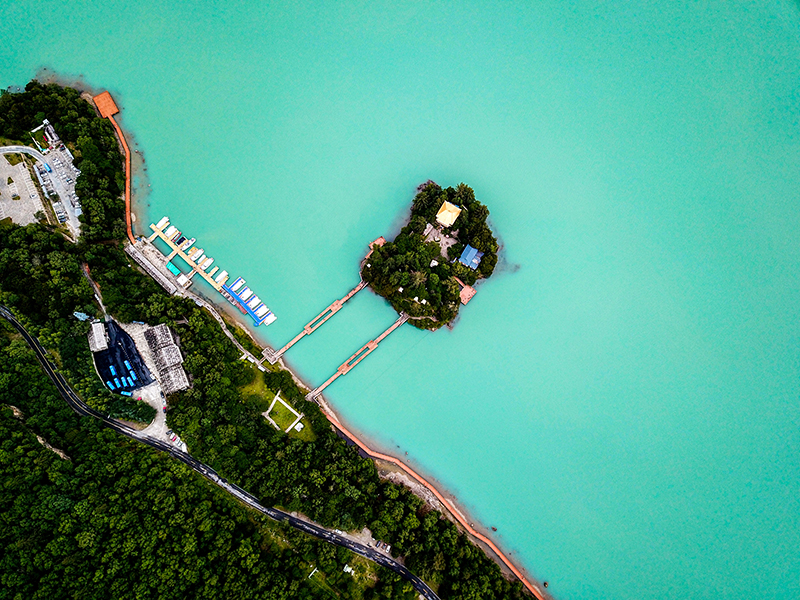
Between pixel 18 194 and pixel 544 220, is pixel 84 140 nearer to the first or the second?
pixel 18 194

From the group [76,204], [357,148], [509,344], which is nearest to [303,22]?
[357,148]

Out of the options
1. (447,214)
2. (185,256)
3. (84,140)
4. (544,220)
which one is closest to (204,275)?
(185,256)

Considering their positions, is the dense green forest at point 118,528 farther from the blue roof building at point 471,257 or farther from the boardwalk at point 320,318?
the blue roof building at point 471,257

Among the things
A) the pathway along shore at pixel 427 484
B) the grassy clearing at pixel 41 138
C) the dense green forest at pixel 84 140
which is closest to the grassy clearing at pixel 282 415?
the pathway along shore at pixel 427 484

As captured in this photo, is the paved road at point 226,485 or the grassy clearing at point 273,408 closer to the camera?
the paved road at point 226,485

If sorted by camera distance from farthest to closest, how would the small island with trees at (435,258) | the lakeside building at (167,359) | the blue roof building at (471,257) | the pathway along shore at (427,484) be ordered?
the blue roof building at (471,257)
the small island with trees at (435,258)
the pathway along shore at (427,484)
the lakeside building at (167,359)

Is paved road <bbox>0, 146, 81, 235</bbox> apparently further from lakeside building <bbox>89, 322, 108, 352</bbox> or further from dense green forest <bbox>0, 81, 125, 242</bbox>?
lakeside building <bbox>89, 322, 108, 352</bbox>
